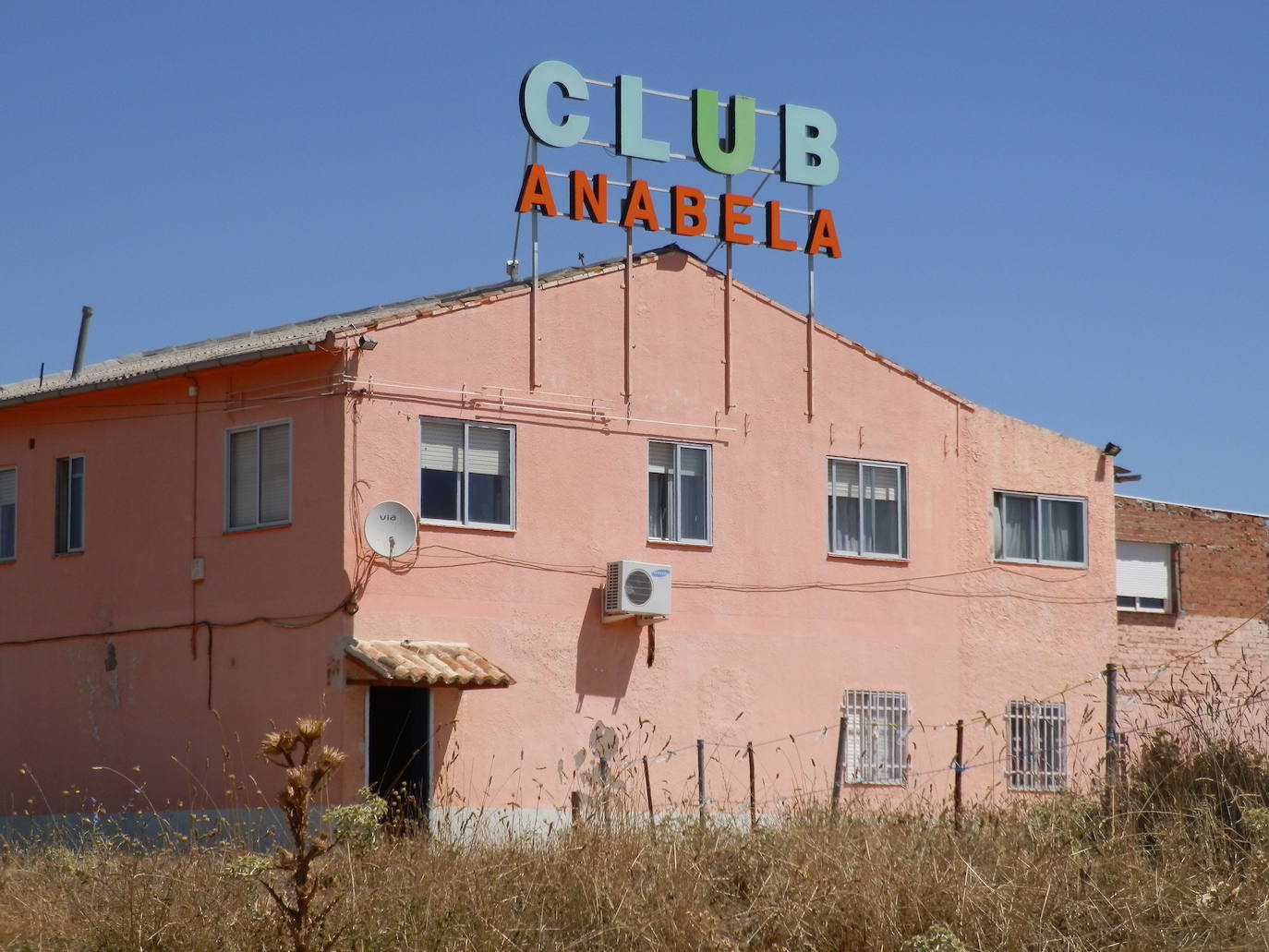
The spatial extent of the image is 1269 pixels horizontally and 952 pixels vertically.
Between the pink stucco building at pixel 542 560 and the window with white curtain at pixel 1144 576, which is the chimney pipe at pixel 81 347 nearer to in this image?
the pink stucco building at pixel 542 560

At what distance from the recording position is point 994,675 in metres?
25.1

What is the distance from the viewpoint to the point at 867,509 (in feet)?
80.5

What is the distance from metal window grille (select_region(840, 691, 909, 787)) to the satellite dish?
668 centimetres

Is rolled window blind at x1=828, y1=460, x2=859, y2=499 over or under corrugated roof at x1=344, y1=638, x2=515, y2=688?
over

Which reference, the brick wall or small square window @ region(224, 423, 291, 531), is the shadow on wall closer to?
small square window @ region(224, 423, 291, 531)

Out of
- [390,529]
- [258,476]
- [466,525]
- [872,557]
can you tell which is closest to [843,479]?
[872,557]

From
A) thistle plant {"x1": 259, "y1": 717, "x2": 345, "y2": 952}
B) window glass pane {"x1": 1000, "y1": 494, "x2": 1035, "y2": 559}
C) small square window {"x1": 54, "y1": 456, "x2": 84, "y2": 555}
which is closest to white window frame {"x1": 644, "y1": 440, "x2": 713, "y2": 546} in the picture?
window glass pane {"x1": 1000, "y1": 494, "x2": 1035, "y2": 559}

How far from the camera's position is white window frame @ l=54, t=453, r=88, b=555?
2330 centimetres

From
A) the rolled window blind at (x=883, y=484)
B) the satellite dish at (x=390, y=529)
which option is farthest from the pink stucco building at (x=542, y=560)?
the satellite dish at (x=390, y=529)

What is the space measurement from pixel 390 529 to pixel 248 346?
6.07 m

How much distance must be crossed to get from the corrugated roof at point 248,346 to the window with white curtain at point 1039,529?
6.27 metres

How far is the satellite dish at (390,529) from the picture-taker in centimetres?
2020

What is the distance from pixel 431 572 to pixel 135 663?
4.30 metres

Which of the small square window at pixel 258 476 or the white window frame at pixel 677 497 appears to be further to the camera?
the white window frame at pixel 677 497
